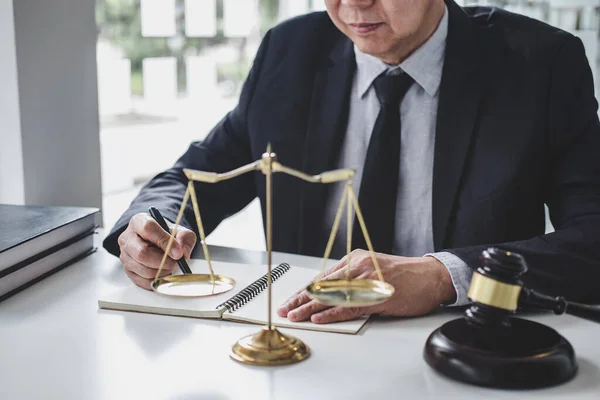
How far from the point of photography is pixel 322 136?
72.4 inches

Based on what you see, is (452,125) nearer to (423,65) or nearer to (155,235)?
(423,65)

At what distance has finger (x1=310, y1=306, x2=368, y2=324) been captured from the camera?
120 cm

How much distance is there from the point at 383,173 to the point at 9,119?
0.88 m

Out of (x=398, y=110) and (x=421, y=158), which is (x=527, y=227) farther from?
(x=398, y=110)

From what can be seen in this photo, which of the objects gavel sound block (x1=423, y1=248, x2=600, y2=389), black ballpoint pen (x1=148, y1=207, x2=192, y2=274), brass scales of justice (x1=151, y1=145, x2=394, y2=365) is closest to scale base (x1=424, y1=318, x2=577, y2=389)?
gavel sound block (x1=423, y1=248, x2=600, y2=389)

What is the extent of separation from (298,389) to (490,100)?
979mm

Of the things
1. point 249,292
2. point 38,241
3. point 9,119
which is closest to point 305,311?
point 249,292

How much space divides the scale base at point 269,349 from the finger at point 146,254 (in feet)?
1.08

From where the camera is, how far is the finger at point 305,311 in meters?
1.20

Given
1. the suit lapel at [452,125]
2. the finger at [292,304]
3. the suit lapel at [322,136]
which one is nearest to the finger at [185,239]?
the finger at [292,304]

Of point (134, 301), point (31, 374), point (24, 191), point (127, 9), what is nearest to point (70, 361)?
point (31, 374)

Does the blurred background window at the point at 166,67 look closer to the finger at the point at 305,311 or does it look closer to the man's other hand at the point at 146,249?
the man's other hand at the point at 146,249

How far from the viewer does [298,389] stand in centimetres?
98

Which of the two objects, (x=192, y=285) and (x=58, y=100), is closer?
(x=192, y=285)
